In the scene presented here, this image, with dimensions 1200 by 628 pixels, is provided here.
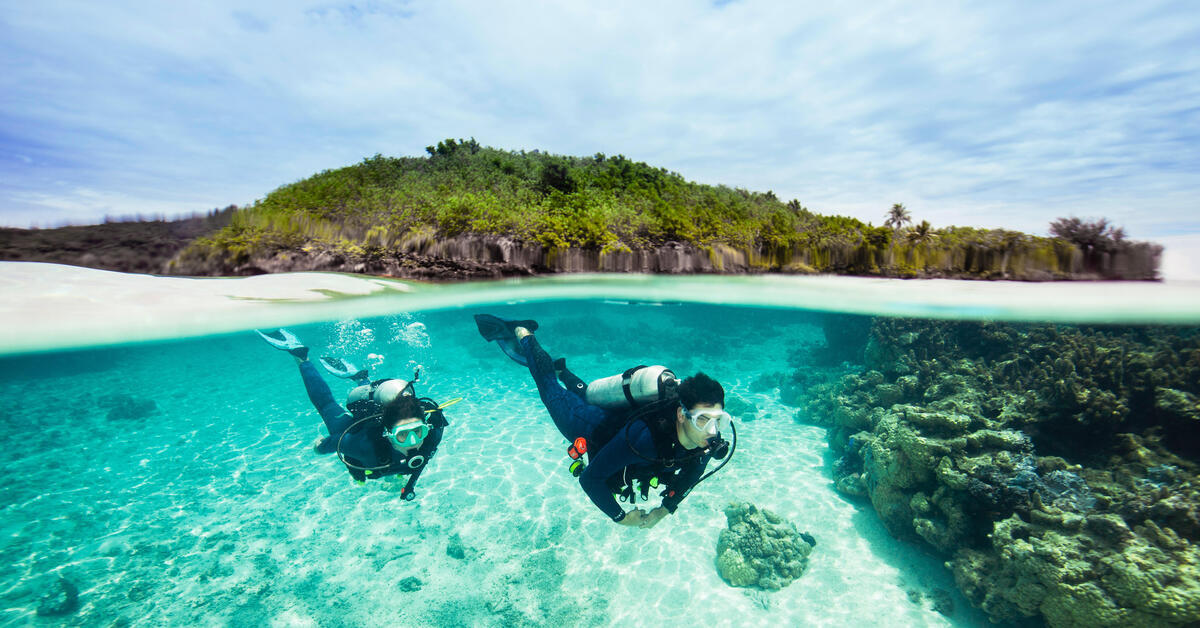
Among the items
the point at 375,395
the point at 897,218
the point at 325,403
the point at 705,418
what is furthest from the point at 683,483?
the point at 897,218

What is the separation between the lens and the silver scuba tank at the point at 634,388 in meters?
3.85

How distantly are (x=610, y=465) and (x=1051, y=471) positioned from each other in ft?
25.3

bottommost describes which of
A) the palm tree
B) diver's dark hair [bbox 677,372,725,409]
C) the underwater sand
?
the underwater sand

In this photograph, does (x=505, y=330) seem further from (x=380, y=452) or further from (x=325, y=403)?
(x=325, y=403)

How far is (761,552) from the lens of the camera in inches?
273

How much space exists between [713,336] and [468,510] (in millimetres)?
17790

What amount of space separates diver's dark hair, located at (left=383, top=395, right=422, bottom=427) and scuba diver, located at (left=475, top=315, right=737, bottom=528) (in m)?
2.17

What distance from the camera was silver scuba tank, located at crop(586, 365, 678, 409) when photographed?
3.85 metres

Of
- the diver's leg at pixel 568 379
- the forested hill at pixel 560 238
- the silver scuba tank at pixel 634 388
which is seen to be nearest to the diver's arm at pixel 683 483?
the silver scuba tank at pixel 634 388

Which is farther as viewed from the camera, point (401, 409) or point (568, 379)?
point (568, 379)

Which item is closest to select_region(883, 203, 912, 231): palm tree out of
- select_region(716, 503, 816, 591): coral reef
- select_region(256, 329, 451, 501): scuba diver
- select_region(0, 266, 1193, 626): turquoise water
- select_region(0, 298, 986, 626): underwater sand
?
select_region(0, 266, 1193, 626): turquoise water

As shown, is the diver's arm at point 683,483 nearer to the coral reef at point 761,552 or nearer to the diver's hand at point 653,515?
the diver's hand at point 653,515

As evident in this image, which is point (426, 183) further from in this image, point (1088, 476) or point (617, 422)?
point (1088, 476)

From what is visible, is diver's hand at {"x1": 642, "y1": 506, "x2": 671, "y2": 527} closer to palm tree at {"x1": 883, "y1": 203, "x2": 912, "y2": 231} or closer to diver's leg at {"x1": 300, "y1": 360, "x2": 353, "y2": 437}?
diver's leg at {"x1": 300, "y1": 360, "x2": 353, "y2": 437}
